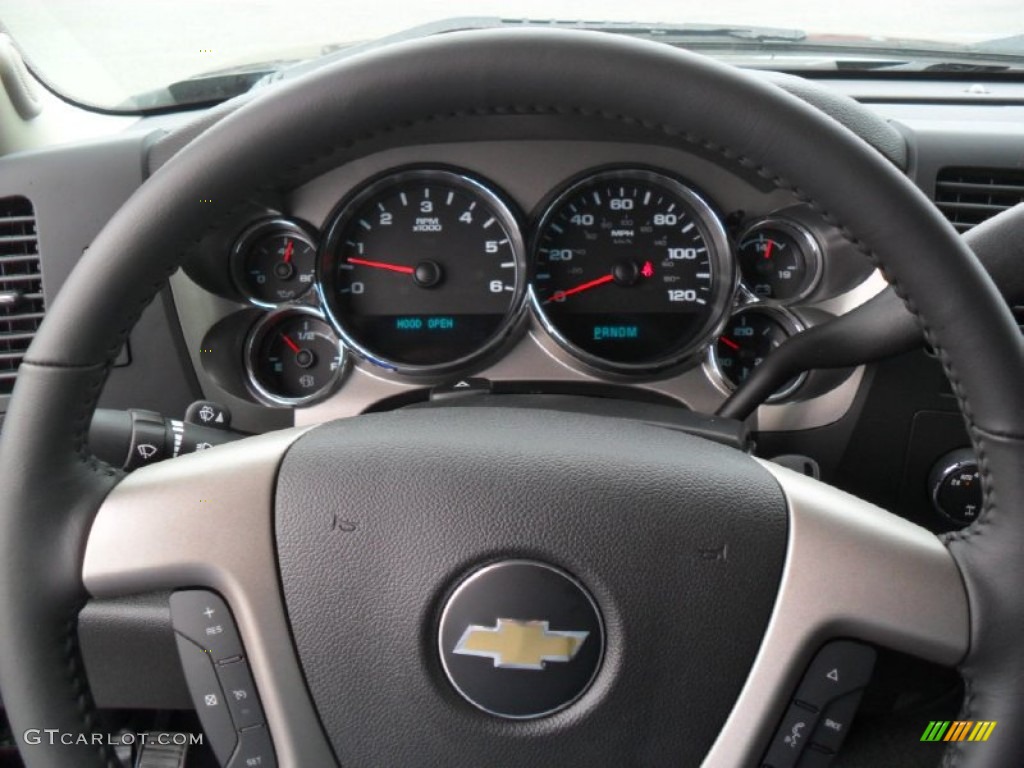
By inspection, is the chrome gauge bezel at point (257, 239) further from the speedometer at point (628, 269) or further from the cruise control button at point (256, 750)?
the cruise control button at point (256, 750)

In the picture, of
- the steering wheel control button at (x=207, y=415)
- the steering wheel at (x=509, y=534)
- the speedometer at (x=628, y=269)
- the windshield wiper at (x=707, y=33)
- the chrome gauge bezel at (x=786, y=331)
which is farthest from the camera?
the windshield wiper at (x=707, y=33)

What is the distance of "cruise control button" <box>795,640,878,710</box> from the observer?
3.75 ft

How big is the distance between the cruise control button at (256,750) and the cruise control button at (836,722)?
1.88 ft

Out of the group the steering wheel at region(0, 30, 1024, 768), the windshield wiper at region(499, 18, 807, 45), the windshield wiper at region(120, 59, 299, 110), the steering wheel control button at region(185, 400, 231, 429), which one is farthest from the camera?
the windshield wiper at region(499, 18, 807, 45)

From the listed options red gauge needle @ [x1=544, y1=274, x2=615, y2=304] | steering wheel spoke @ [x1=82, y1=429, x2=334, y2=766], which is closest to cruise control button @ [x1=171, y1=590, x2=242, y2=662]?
steering wheel spoke @ [x1=82, y1=429, x2=334, y2=766]

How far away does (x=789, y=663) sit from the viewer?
1142 millimetres

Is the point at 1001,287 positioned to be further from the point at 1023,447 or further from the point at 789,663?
the point at 789,663

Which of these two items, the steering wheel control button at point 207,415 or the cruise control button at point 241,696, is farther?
the steering wheel control button at point 207,415

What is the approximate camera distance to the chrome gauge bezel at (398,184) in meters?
2.20

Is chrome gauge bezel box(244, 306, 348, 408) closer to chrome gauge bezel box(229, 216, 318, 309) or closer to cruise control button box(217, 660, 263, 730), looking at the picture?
chrome gauge bezel box(229, 216, 318, 309)

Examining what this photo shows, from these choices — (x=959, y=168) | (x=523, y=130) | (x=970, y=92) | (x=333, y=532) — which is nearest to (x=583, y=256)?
(x=523, y=130)

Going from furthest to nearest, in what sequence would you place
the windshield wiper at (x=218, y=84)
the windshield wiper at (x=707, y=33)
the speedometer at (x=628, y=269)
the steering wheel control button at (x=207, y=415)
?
the windshield wiper at (x=707, y=33), the windshield wiper at (x=218, y=84), the speedometer at (x=628, y=269), the steering wheel control button at (x=207, y=415)

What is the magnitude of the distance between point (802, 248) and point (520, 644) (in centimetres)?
136

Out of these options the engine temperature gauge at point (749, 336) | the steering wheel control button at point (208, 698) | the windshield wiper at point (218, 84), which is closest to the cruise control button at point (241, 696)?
the steering wheel control button at point (208, 698)
